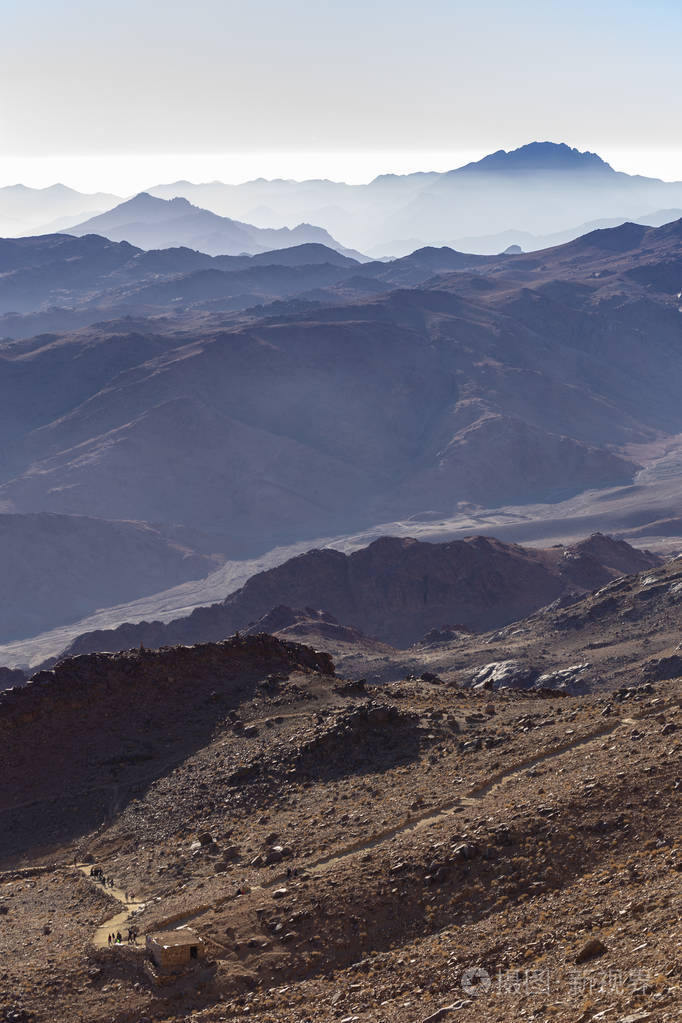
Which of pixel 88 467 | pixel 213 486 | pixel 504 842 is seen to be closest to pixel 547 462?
pixel 213 486

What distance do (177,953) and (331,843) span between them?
360 centimetres

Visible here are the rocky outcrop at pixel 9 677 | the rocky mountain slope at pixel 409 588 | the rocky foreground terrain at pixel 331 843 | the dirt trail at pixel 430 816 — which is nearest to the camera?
the rocky foreground terrain at pixel 331 843

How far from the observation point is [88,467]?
15038 centimetres

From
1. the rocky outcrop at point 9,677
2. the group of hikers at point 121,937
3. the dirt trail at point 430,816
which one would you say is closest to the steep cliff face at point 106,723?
the group of hikers at point 121,937

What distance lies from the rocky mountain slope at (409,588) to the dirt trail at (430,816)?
6246cm

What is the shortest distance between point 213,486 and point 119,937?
442ft

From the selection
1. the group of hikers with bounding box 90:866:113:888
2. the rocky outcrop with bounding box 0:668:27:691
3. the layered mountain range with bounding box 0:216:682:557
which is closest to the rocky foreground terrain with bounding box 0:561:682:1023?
the group of hikers with bounding box 90:866:113:888

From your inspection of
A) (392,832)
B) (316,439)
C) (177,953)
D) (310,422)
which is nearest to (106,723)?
(392,832)

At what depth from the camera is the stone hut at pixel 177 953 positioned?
49.3 ft

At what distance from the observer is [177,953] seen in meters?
15.1

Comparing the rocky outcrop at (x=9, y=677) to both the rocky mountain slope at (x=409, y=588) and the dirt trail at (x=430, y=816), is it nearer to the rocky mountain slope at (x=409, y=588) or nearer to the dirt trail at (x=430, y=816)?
the rocky mountain slope at (x=409, y=588)

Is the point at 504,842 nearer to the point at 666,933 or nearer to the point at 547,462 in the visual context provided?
the point at 666,933

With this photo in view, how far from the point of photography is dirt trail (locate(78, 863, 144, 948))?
16500 millimetres

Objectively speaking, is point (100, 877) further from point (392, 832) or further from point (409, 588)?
point (409, 588)
